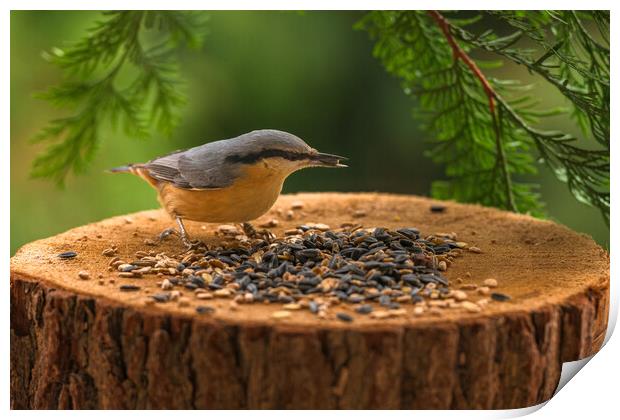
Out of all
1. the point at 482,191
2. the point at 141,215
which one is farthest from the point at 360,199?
the point at 141,215

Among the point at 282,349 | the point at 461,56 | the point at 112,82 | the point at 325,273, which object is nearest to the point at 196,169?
the point at 325,273

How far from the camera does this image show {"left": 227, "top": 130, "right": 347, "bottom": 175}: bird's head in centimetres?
325

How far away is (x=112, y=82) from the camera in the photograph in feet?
13.7

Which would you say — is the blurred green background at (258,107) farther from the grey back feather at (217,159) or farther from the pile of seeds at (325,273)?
the pile of seeds at (325,273)

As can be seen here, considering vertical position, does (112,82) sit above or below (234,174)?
above

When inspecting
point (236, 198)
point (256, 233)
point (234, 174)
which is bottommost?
point (256, 233)

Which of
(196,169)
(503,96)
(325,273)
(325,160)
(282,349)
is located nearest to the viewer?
(282,349)

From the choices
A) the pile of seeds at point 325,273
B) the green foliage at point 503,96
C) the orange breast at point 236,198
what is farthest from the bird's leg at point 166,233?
the green foliage at point 503,96

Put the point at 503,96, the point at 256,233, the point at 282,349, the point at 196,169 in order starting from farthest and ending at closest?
the point at 503,96
the point at 256,233
the point at 196,169
the point at 282,349

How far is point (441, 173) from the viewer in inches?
195

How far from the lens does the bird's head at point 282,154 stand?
3.25m

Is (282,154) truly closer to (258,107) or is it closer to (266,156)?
(266,156)

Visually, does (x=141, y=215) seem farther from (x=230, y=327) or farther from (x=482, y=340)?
(x=482, y=340)

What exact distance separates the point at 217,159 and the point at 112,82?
106 centimetres
